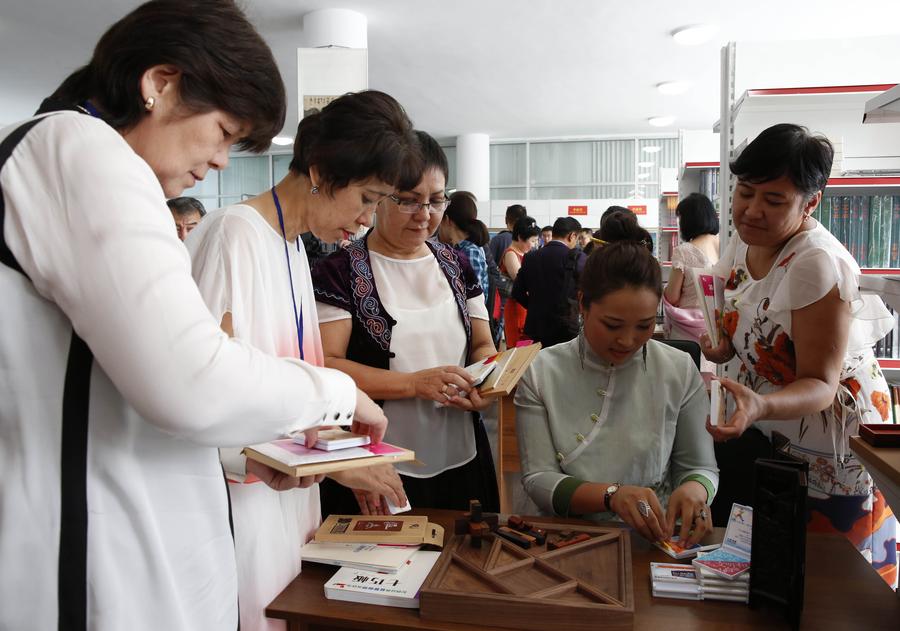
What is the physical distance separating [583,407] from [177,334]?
1.25 m

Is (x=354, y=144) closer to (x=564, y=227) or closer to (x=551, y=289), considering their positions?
(x=551, y=289)

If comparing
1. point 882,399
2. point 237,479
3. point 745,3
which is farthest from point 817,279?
point 745,3

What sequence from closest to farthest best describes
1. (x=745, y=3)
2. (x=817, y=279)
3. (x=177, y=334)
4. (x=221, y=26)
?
1. (x=177, y=334)
2. (x=221, y=26)
3. (x=817, y=279)
4. (x=745, y=3)

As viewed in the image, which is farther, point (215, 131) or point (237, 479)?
point (237, 479)

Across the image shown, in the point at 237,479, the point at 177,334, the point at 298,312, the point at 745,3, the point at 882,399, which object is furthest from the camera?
the point at 745,3

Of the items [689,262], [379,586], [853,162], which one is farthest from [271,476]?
[689,262]

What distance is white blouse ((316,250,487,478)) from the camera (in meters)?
1.87

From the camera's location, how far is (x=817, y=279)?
1716mm

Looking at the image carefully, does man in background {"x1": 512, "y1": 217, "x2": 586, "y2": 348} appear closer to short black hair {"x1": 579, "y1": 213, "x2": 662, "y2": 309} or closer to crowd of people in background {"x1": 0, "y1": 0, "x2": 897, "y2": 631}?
crowd of people in background {"x1": 0, "y1": 0, "x2": 897, "y2": 631}

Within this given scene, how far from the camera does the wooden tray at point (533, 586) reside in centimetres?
111

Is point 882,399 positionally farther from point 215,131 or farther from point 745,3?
point 745,3

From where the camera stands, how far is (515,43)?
23.9 ft

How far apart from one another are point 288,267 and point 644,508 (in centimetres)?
87

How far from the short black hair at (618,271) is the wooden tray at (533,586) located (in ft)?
2.11
